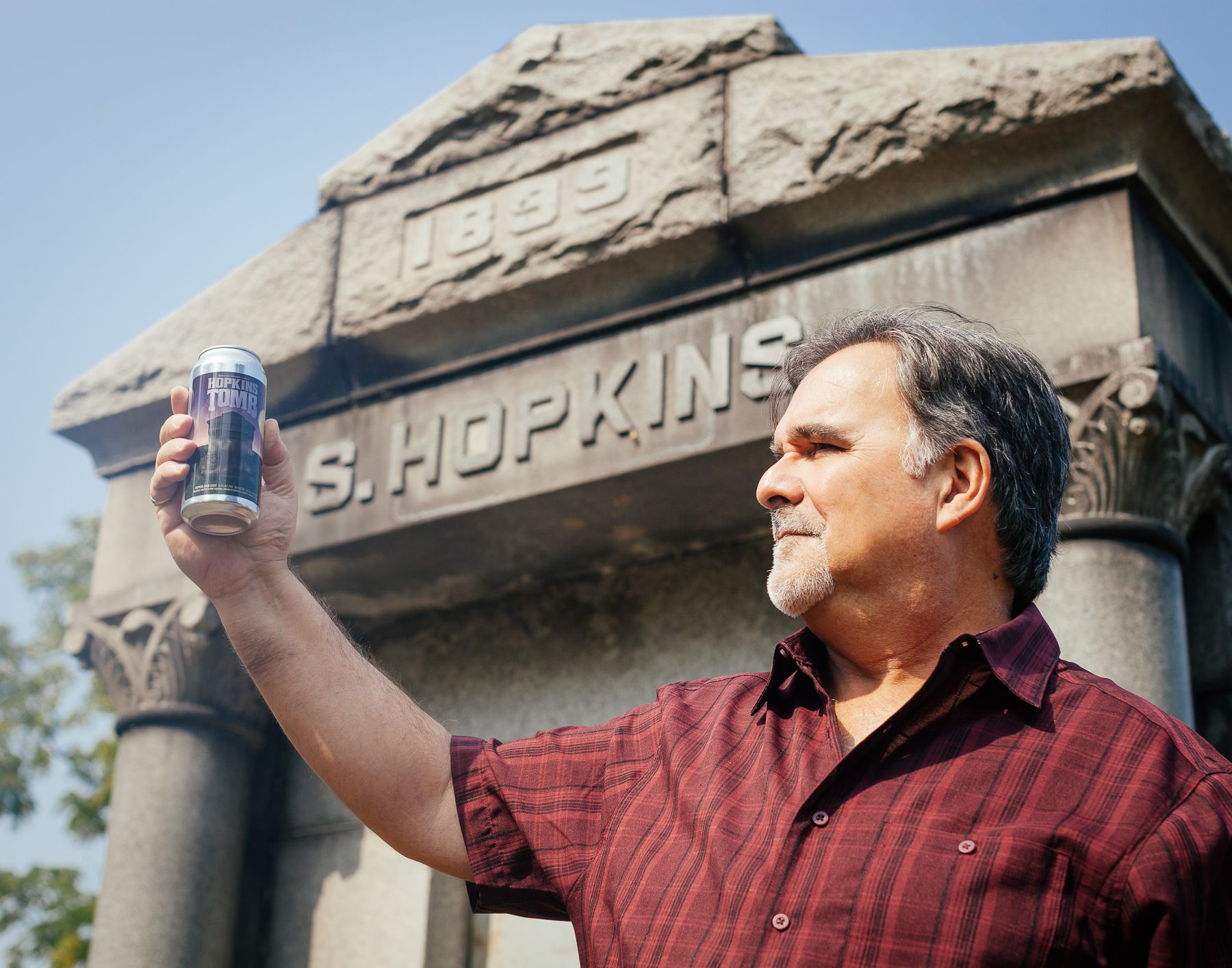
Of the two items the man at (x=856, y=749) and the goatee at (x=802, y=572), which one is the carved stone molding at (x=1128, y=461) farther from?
the goatee at (x=802, y=572)

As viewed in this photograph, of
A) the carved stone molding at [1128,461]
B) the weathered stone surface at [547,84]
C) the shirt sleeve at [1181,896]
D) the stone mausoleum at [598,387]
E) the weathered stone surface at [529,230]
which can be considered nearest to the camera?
the shirt sleeve at [1181,896]

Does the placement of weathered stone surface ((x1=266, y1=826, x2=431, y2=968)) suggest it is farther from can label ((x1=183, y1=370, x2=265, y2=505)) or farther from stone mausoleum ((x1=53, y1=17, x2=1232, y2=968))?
can label ((x1=183, y1=370, x2=265, y2=505))

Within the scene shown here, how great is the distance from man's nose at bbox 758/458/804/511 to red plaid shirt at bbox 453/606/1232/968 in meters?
0.22

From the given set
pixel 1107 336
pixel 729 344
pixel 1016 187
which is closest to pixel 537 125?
pixel 729 344

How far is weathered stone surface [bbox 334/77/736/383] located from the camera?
4359 mm

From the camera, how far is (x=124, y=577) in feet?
17.0

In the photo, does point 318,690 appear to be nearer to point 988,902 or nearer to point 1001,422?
point 988,902

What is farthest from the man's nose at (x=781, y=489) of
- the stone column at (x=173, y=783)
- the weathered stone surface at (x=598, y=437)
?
the stone column at (x=173, y=783)

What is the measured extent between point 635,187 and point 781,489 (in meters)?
2.36

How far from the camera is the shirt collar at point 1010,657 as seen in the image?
76.9 inches

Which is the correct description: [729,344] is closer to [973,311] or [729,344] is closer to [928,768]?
[973,311]

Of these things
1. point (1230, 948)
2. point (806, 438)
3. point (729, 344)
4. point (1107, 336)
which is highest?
point (729, 344)

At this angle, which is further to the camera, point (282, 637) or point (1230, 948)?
point (282, 637)

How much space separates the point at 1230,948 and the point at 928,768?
0.42 metres
